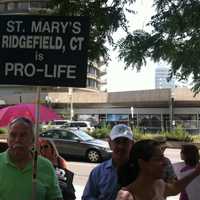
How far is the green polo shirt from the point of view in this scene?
387cm

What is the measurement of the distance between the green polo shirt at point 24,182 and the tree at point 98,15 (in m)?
2.40

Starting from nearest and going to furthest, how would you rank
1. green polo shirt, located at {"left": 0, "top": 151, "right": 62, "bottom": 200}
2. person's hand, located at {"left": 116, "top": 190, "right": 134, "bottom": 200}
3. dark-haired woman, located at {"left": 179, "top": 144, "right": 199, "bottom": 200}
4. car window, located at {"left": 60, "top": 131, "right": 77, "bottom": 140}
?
person's hand, located at {"left": 116, "top": 190, "right": 134, "bottom": 200}
green polo shirt, located at {"left": 0, "top": 151, "right": 62, "bottom": 200}
dark-haired woman, located at {"left": 179, "top": 144, "right": 199, "bottom": 200}
car window, located at {"left": 60, "top": 131, "right": 77, "bottom": 140}

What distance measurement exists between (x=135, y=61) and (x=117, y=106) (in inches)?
2446

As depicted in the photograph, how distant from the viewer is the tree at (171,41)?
586 cm

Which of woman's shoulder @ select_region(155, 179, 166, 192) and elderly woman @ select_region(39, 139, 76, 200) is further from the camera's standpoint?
elderly woman @ select_region(39, 139, 76, 200)

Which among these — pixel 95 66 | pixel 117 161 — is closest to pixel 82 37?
pixel 117 161

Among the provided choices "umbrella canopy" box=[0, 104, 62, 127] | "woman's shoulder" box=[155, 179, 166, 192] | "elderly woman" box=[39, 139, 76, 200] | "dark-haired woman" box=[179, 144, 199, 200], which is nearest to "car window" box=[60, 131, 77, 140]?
"umbrella canopy" box=[0, 104, 62, 127]

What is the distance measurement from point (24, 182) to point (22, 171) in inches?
3.4

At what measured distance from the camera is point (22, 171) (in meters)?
3.96

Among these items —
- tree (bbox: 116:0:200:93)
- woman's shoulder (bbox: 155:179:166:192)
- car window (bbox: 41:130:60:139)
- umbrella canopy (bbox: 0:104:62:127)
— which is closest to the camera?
woman's shoulder (bbox: 155:179:166:192)

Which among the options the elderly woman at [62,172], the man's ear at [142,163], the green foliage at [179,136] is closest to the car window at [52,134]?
the green foliage at [179,136]

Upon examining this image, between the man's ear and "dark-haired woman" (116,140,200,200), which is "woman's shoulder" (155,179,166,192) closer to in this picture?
"dark-haired woman" (116,140,200,200)

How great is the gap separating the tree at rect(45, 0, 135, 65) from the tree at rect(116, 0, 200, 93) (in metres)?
0.21

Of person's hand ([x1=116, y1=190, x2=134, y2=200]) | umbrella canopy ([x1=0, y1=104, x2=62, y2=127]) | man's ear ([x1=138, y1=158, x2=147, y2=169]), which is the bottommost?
person's hand ([x1=116, y1=190, x2=134, y2=200])
